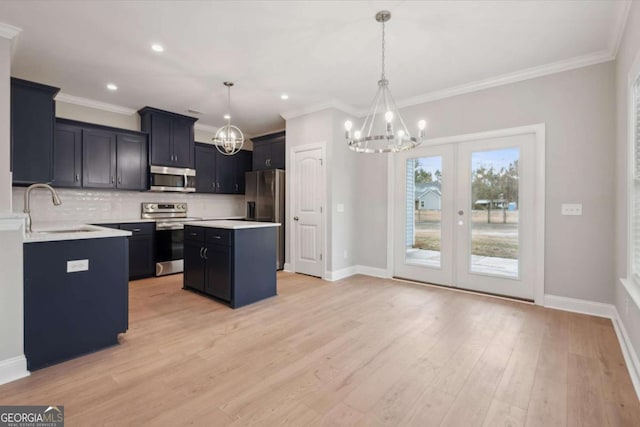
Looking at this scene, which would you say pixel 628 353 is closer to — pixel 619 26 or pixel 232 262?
pixel 619 26

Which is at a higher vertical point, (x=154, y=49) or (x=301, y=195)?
(x=154, y=49)

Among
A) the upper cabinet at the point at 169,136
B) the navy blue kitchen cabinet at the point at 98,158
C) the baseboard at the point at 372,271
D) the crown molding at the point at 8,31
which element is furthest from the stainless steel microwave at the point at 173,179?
the baseboard at the point at 372,271

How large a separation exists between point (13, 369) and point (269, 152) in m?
4.64

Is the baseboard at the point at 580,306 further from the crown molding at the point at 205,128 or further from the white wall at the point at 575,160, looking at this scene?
the crown molding at the point at 205,128

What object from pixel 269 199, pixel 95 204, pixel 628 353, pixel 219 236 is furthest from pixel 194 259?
pixel 628 353

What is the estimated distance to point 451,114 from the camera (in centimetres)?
416

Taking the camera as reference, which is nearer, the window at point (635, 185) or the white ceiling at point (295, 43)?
the window at point (635, 185)

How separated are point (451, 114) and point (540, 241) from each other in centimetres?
201

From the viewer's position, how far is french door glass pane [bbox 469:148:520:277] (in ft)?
12.2

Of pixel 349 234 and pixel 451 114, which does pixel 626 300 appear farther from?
pixel 349 234

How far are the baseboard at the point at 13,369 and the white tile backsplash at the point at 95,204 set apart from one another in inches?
123

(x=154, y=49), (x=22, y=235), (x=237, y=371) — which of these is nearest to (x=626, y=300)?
(x=237, y=371)

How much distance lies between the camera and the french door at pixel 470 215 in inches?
143

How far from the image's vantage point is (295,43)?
2.99 meters
